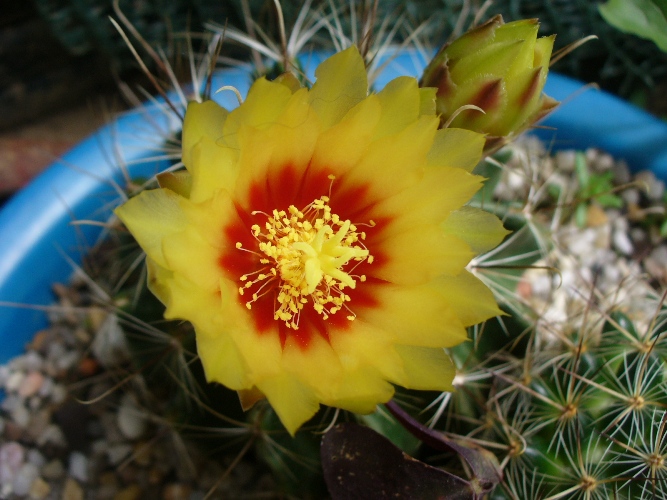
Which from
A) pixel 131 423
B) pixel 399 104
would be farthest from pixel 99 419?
pixel 399 104

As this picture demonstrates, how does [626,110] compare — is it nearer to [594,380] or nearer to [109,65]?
[594,380]

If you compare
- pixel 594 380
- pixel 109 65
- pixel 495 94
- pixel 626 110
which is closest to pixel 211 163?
pixel 495 94

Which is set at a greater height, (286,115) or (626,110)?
(286,115)

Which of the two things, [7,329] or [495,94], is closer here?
[495,94]

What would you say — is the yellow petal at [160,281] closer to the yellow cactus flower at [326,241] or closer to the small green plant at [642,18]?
the yellow cactus flower at [326,241]

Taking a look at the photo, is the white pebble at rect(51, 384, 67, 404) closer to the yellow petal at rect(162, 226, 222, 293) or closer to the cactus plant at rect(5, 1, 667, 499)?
the cactus plant at rect(5, 1, 667, 499)

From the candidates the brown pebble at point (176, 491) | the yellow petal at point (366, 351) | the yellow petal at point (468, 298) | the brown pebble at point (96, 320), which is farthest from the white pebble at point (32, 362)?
the yellow petal at point (468, 298)
